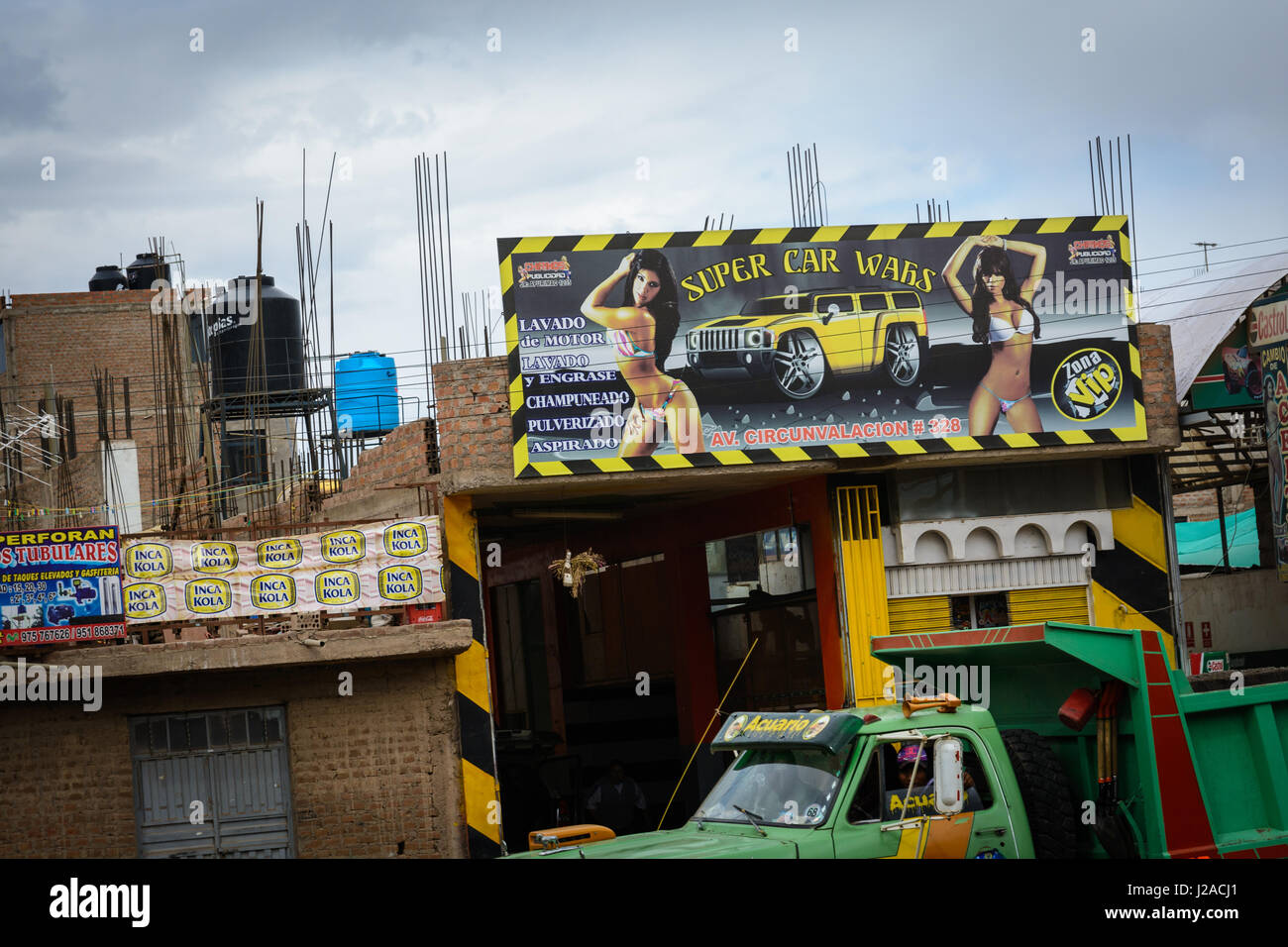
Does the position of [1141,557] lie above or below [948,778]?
above

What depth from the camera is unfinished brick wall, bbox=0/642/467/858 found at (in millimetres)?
14430

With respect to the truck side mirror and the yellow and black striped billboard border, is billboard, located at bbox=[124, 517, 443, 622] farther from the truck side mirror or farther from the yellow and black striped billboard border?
the yellow and black striped billboard border

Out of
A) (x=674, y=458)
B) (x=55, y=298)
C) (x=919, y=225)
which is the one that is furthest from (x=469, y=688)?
(x=55, y=298)

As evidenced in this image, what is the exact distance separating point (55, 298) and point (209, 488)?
23.7m

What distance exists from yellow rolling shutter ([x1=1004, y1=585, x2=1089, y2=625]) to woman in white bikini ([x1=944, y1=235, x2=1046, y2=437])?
230 centimetres

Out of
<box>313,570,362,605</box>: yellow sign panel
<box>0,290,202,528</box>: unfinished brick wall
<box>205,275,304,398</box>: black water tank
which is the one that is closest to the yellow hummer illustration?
<box>313,570,362,605</box>: yellow sign panel

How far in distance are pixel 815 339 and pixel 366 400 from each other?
10585mm

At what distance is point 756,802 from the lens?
7.88 meters

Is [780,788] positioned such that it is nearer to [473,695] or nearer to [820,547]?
[473,695]

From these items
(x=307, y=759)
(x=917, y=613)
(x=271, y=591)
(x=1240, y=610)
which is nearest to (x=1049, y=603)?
(x=917, y=613)

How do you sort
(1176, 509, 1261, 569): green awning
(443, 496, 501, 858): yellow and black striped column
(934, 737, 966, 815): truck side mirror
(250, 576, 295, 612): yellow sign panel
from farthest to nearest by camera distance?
1. (1176, 509, 1261, 569): green awning
2. (443, 496, 501, 858): yellow and black striped column
3. (250, 576, 295, 612): yellow sign panel
4. (934, 737, 966, 815): truck side mirror

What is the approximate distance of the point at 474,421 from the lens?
15.1m

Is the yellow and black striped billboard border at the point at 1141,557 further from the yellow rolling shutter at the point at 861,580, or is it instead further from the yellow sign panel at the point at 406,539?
the yellow sign panel at the point at 406,539
